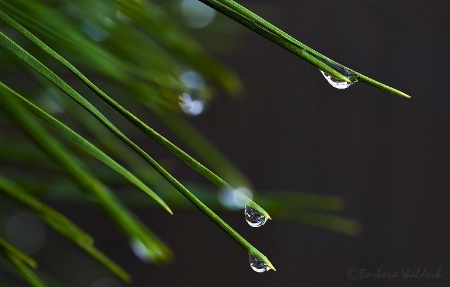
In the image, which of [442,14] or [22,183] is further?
[442,14]

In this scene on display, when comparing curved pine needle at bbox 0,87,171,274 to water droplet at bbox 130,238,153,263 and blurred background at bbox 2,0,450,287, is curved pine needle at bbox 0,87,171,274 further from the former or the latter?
blurred background at bbox 2,0,450,287

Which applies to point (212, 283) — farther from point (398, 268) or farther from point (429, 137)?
→ point (429, 137)

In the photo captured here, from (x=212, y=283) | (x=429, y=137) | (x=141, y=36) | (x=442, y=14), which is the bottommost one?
(x=141, y=36)

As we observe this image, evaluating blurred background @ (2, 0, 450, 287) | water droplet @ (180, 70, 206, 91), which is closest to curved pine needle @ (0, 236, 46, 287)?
water droplet @ (180, 70, 206, 91)

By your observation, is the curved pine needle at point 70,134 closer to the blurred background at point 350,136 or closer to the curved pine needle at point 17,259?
the curved pine needle at point 17,259

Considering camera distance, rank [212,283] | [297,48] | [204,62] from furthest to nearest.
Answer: [212,283]
[204,62]
[297,48]

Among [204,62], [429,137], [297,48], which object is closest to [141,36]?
[204,62]

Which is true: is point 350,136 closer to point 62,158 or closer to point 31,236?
point 31,236

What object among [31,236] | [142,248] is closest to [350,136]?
[31,236]

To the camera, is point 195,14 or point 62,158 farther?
point 195,14
